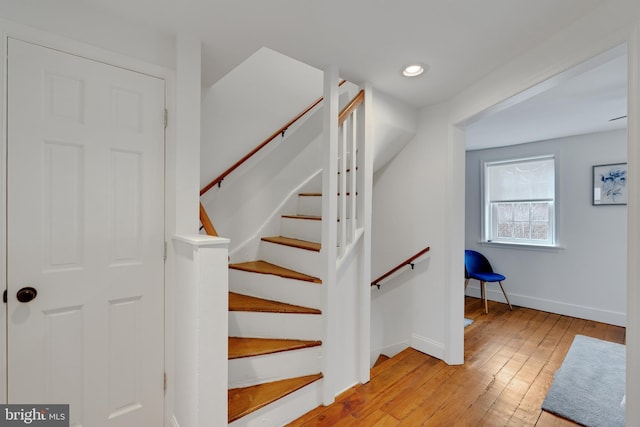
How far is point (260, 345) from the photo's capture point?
1.90m

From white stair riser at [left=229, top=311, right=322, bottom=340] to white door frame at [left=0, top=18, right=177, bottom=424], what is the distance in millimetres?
520

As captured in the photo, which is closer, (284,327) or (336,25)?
(336,25)

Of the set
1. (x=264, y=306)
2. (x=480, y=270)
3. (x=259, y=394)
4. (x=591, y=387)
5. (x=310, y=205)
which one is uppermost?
(x=310, y=205)

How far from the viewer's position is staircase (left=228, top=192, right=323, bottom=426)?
5.70ft

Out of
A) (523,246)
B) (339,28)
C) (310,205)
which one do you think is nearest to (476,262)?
(523,246)

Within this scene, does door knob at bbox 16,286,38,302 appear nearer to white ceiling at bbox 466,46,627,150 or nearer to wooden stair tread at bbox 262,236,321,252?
wooden stair tread at bbox 262,236,321,252

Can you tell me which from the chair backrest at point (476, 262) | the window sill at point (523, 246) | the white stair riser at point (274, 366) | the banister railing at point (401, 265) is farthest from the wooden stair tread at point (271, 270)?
the window sill at point (523, 246)

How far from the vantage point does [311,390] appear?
191 centimetres

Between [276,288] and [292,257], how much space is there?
0.30 m

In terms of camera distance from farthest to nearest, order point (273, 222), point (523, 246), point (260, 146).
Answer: point (523, 246), point (273, 222), point (260, 146)

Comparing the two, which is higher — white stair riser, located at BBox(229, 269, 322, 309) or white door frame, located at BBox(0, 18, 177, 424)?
white door frame, located at BBox(0, 18, 177, 424)

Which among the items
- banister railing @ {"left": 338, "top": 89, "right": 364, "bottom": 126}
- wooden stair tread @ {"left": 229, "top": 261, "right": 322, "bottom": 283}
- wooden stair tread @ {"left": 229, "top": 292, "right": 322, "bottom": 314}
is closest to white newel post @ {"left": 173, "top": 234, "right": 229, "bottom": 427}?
wooden stair tread @ {"left": 229, "top": 292, "right": 322, "bottom": 314}

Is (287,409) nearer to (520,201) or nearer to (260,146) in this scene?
(260,146)

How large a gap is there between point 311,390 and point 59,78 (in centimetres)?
222
